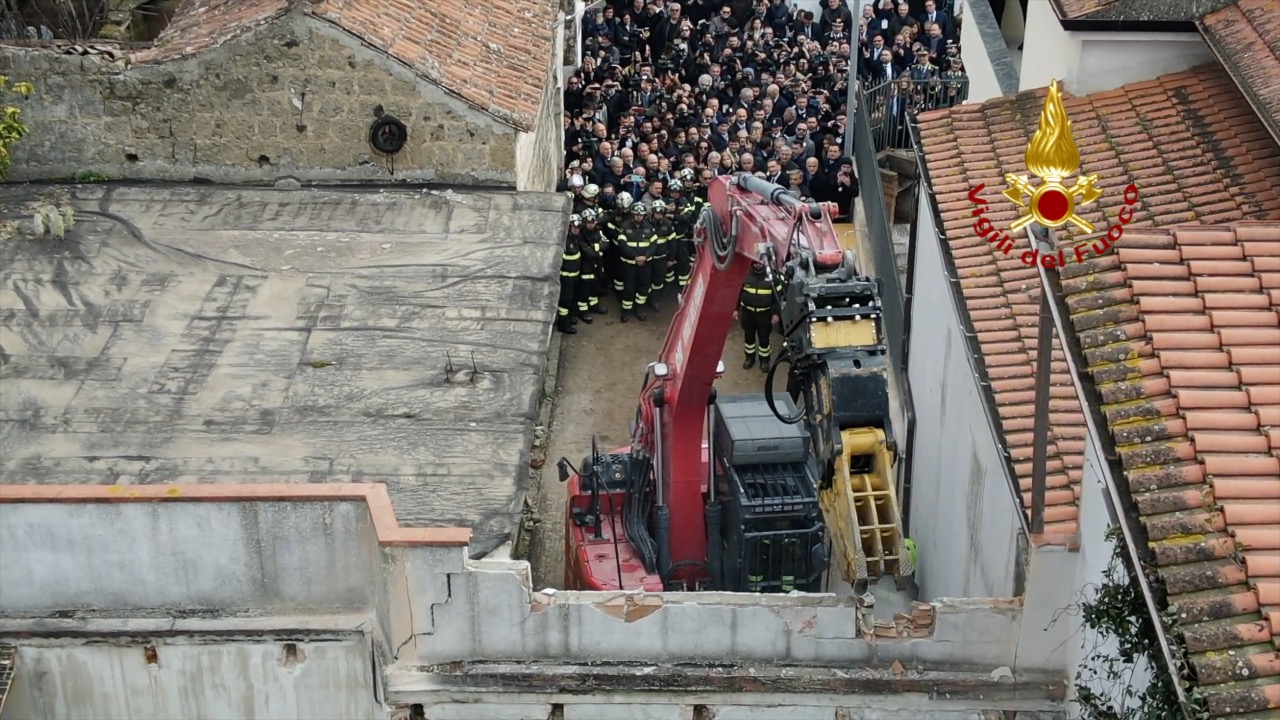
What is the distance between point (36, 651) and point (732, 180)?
6359mm

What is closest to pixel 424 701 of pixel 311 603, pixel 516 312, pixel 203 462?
pixel 311 603

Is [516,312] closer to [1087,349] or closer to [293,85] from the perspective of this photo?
[293,85]

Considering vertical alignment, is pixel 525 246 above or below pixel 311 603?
above

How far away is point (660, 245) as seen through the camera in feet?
66.8

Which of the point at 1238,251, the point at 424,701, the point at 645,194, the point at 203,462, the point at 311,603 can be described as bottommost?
the point at 424,701

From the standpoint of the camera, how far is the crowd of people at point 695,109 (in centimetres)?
2052

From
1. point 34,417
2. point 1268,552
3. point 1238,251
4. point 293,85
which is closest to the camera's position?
point 1268,552

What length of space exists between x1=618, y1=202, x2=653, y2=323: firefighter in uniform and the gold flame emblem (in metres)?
12.1

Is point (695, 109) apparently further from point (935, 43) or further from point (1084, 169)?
point (1084, 169)

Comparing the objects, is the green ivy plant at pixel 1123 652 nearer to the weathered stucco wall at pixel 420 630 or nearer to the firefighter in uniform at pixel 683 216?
the weathered stucco wall at pixel 420 630

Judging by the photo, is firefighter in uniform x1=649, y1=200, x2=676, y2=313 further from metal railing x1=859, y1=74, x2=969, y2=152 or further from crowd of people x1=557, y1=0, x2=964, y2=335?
metal railing x1=859, y1=74, x2=969, y2=152

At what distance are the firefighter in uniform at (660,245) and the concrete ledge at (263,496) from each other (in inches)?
396

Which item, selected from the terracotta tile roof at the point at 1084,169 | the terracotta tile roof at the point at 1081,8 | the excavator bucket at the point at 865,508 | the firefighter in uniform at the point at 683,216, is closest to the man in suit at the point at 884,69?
the firefighter in uniform at the point at 683,216

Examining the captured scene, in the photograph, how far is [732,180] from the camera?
12.8m
